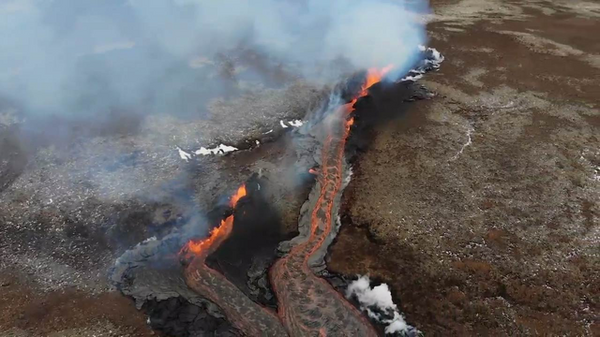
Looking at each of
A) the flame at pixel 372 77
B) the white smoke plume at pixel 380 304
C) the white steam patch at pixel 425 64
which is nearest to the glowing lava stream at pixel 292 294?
the white smoke plume at pixel 380 304

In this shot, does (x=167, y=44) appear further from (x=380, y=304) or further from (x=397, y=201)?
(x=380, y=304)

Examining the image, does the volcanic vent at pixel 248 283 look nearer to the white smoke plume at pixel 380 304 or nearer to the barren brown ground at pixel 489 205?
the white smoke plume at pixel 380 304

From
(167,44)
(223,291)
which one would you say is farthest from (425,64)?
(223,291)

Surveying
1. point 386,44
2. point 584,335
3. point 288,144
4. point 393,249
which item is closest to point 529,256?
point 584,335

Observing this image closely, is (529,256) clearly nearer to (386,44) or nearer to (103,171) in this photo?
(103,171)

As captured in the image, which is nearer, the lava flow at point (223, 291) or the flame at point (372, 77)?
the lava flow at point (223, 291)
